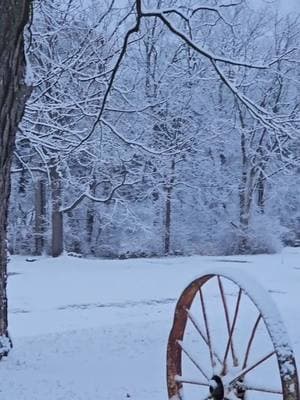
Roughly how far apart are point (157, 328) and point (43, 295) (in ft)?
16.3

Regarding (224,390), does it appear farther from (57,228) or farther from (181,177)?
(181,177)

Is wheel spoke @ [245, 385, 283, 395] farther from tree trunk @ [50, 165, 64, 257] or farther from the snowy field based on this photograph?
tree trunk @ [50, 165, 64, 257]

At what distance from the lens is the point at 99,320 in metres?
8.49

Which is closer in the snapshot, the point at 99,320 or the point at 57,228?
the point at 99,320

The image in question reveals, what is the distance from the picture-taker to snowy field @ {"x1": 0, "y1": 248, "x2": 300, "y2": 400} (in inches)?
157

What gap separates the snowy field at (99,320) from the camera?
13.1 feet

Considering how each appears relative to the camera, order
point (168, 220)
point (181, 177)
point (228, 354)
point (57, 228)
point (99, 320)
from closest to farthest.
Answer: point (228, 354), point (99, 320), point (57, 228), point (181, 177), point (168, 220)

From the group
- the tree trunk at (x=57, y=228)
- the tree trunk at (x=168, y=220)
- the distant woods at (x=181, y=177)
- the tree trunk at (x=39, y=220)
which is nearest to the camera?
the distant woods at (x=181, y=177)

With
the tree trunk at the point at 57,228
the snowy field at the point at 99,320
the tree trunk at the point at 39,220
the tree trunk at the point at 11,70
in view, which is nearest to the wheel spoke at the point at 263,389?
the snowy field at the point at 99,320

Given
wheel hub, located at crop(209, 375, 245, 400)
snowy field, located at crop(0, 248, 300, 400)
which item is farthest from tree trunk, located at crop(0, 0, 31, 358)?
wheel hub, located at crop(209, 375, 245, 400)

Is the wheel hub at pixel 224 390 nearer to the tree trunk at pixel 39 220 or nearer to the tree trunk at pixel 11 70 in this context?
the tree trunk at pixel 11 70

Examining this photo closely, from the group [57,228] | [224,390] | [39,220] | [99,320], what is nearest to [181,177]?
[57,228]

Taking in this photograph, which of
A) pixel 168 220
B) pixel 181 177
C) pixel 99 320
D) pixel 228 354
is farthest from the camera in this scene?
pixel 168 220

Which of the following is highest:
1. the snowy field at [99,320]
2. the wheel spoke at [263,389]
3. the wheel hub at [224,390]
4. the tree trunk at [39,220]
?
→ the tree trunk at [39,220]
